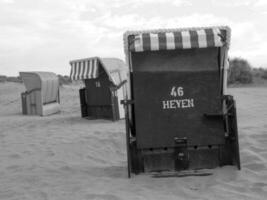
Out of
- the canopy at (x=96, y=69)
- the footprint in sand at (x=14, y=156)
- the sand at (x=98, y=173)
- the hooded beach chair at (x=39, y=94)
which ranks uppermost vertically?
the canopy at (x=96, y=69)

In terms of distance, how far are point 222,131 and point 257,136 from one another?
2443 millimetres

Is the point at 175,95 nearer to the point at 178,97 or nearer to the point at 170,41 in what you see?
the point at 178,97

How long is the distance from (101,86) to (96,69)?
1.81 ft

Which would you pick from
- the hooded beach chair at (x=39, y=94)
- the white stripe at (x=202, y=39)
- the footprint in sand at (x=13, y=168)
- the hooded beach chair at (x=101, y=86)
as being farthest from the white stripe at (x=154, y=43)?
the hooded beach chair at (x=39, y=94)

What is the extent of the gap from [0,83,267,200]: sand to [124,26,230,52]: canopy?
1.63 m

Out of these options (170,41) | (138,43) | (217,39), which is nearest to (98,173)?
(138,43)

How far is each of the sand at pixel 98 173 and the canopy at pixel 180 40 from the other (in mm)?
1633

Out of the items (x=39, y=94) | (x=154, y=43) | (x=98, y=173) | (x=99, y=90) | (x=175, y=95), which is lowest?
(x=98, y=173)

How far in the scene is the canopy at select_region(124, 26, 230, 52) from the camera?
588 cm

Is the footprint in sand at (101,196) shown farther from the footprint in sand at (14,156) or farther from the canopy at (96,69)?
the canopy at (96,69)

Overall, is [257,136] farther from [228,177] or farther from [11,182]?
[11,182]

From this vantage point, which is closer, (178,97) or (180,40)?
(180,40)

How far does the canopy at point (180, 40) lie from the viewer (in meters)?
5.88

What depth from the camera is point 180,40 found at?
5906mm
